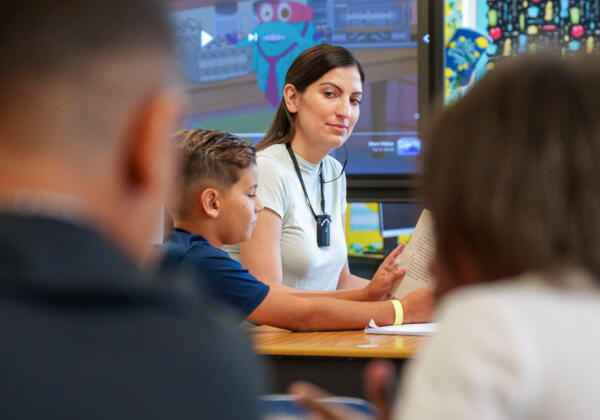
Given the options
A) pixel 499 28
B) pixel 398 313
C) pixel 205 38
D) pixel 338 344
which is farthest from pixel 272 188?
pixel 499 28

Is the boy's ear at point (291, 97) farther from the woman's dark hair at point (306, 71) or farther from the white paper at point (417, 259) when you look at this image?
the white paper at point (417, 259)

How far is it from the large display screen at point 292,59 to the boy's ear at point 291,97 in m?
1.04

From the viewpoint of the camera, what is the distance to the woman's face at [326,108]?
272cm

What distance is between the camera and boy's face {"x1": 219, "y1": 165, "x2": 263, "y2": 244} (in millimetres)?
2082

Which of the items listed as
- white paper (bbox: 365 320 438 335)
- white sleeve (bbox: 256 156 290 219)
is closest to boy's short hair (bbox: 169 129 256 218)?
white sleeve (bbox: 256 156 290 219)

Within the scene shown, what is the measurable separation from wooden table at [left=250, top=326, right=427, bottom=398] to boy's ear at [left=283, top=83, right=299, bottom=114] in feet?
3.67

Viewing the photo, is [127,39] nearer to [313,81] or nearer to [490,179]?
[490,179]

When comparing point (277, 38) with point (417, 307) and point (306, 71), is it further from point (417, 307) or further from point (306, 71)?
point (417, 307)

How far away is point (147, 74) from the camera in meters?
0.53

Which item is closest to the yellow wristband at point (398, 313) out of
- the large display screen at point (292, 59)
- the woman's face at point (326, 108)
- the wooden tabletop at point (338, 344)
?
the wooden tabletop at point (338, 344)

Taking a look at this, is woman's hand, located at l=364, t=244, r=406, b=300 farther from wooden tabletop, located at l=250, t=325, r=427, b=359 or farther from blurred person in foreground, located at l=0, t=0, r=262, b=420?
blurred person in foreground, located at l=0, t=0, r=262, b=420

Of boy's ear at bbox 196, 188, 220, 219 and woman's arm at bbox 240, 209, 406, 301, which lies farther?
woman's arm at bbox 240, 209, 406, 301

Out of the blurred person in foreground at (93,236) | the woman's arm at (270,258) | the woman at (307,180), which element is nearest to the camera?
the blurred person in foreground at (93,236)

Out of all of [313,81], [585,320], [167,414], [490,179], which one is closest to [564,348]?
[585,320]
